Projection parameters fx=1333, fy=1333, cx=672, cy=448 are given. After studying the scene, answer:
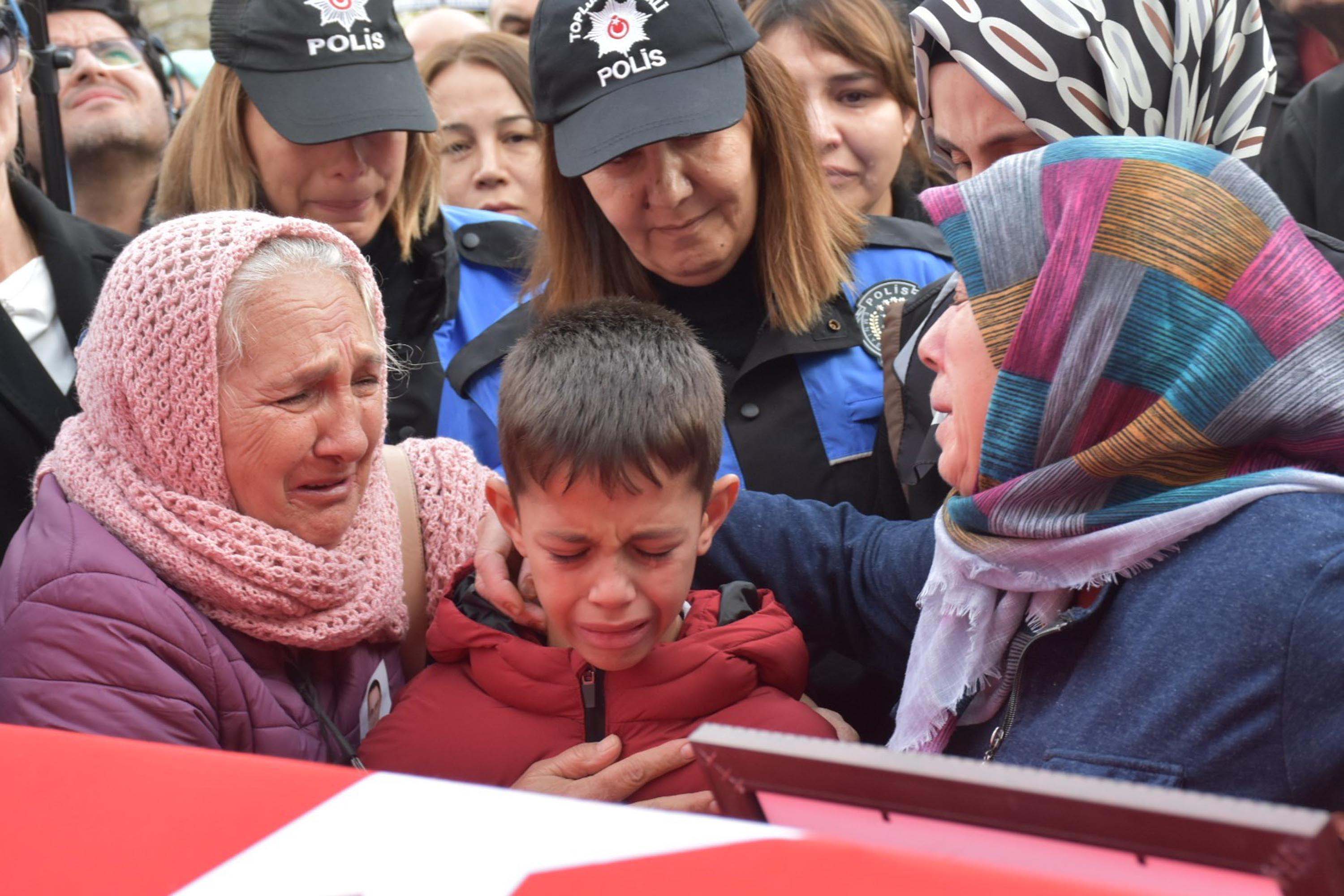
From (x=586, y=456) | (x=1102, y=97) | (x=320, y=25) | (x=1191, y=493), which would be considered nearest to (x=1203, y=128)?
(x=1102, y=97)

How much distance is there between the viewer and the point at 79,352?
81.6 inches

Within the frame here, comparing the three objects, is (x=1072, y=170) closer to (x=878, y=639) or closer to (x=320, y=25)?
(x=878, y=639)

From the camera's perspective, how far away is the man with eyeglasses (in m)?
4.30

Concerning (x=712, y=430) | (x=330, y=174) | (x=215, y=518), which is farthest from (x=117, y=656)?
(x=330, y=174)

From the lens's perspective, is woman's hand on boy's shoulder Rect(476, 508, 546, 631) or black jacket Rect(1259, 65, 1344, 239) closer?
woman's hand on boy's shoulder Rect(476, 508, 546, 631)

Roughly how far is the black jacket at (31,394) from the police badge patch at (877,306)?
5.17 ft

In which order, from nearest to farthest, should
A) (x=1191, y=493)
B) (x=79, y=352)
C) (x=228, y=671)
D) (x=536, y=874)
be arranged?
1. (x=536, y=874)
2. (x=1191, y=493)
3. (x=228, y=671)
4. (x=79, y=352)

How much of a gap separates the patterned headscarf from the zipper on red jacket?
1.18m

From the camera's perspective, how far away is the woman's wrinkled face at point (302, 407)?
200cm

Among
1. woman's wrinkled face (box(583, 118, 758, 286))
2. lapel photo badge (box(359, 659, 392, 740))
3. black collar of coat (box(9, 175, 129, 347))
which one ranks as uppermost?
woman's wrinkled face (box(583, 118, 758, 286))

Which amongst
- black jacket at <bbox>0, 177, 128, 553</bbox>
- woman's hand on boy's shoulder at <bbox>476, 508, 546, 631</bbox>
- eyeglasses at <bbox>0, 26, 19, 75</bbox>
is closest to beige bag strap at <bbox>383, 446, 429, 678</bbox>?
woman's hand on boy's shoulder at <bbox>476, 508, 546, 631</bbox>

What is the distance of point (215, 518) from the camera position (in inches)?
77.6

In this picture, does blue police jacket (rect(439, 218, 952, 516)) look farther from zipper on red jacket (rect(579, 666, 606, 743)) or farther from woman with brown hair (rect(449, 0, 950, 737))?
zipper on red jacket (rect(579, 666, 606, 743))

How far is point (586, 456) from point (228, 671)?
60 cm
